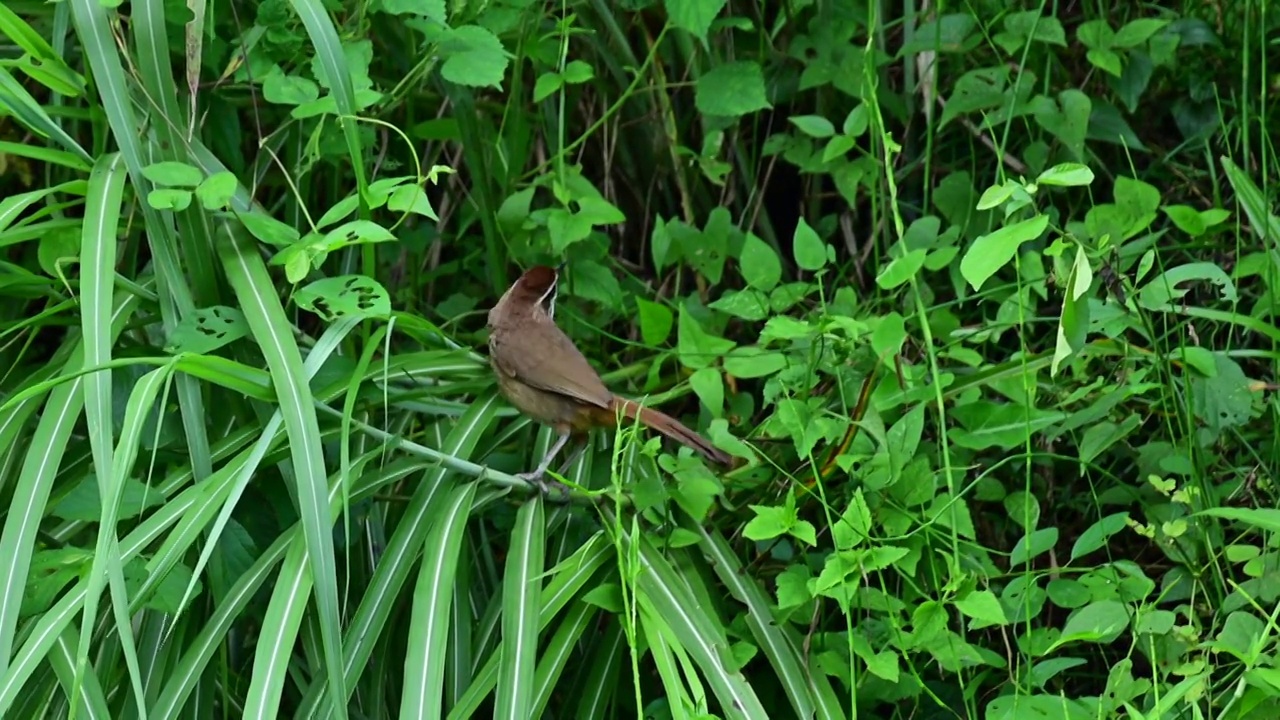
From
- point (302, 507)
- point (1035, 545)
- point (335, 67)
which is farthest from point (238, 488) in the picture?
point (1035, 545)

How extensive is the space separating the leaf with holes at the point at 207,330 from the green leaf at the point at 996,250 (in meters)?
1.02

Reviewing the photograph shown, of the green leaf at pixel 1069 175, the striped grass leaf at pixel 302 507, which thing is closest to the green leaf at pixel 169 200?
the striped grass leaf at pixel 302 507

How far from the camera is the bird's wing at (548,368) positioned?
2.28 metres

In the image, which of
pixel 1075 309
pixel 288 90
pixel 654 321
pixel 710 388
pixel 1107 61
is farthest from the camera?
pixel 1107 61

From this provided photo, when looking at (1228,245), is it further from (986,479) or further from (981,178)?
(986,479)

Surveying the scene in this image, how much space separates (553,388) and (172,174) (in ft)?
2.30

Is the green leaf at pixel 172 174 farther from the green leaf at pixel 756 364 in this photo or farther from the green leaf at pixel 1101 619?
the green leaf at pixel 1101 619

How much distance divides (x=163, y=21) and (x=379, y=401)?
0.64m

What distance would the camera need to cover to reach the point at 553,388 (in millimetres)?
2303

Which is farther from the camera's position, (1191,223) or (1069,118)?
(1069,118)

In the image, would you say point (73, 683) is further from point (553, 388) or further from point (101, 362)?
point (553, 388)

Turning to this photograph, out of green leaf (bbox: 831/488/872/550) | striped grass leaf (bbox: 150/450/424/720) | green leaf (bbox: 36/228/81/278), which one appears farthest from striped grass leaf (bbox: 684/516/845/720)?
green leaf (bbox: 36/228/81/278)

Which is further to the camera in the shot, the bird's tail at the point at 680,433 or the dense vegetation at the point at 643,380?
the bird's tail at the point at 680,433

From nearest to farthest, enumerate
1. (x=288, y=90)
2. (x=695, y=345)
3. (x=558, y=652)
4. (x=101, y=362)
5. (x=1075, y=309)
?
(x=1075, y=309) < (x=101, y=362) < (x=558, y=652) < (x=288, y=90) < (x=695, y=345)
